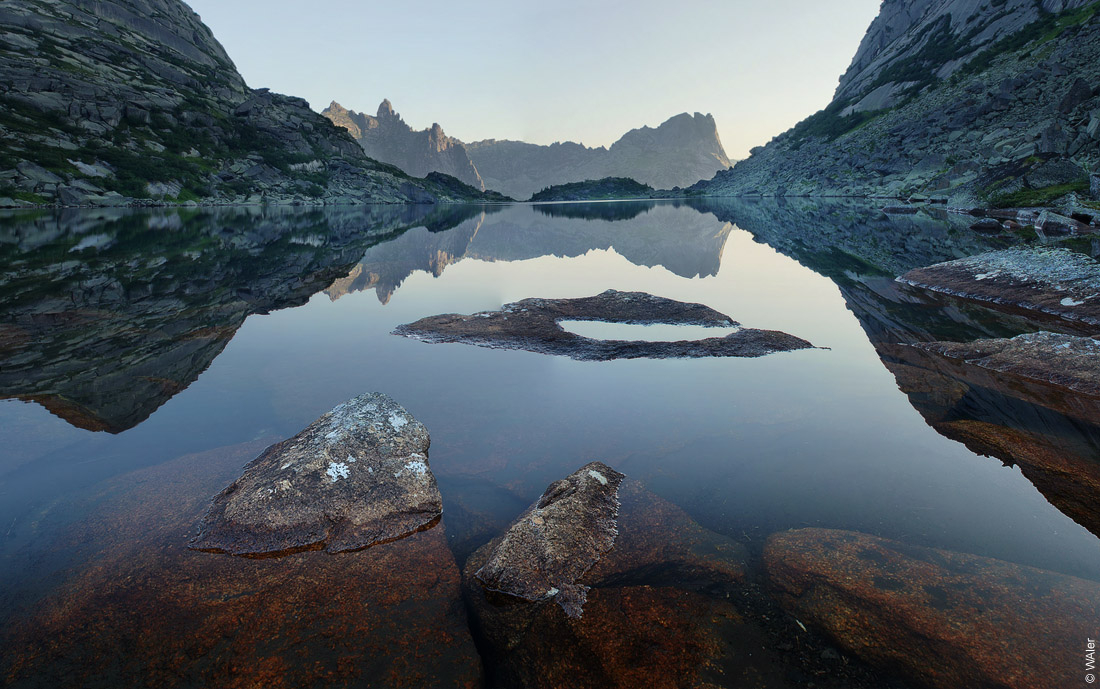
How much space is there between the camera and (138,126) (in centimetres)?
12456

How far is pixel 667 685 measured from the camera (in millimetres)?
4695

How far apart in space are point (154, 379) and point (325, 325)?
671 centimetres

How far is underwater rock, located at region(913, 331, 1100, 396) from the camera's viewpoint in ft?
39.5

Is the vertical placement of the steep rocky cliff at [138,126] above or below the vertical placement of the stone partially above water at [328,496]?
above

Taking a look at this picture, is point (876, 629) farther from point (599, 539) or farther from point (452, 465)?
point (452, 465)

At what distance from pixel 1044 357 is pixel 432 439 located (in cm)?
1556

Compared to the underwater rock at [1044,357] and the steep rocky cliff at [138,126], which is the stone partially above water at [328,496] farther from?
the steep rocky cliff at [138,126]

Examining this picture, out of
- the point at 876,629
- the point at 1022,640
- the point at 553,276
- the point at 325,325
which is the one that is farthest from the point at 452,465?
the point at 553,276

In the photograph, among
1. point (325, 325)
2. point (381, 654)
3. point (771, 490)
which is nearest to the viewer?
point (381, 654)

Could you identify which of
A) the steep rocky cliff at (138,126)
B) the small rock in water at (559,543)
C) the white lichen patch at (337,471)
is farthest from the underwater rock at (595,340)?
the steep rocky cliff at (138,126)

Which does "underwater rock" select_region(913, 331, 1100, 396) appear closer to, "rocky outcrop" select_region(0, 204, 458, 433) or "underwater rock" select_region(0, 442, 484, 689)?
"underwater rock" select_region(0, 442, 484, 689)

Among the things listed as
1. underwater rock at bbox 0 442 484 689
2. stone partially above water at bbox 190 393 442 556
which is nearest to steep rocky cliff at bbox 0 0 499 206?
stone partially above water at bbox 190 393 442 556

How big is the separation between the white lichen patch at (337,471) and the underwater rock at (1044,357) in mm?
15962

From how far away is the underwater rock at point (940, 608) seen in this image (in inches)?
192
